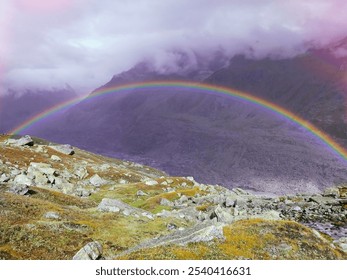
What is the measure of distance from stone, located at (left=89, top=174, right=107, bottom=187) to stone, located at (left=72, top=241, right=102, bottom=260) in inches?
2660

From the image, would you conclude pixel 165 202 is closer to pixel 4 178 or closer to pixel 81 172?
pixel 4 178

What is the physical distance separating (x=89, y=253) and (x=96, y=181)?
70.4 meters

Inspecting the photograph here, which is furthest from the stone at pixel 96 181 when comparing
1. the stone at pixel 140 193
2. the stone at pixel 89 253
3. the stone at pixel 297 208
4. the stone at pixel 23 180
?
the stone at pixel 89 253

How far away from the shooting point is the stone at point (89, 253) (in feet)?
80.7

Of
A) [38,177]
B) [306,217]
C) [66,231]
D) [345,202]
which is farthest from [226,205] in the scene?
[66,231]

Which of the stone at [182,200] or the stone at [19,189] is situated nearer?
the stone at [19,189]

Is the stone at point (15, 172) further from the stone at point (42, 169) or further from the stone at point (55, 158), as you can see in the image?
the stone at point (55, 158)

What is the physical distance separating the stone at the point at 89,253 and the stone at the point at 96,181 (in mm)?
67568

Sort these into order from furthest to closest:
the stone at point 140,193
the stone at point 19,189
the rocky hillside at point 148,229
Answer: the stone at point 140,193
the stone at point 19,189
the rocky hillside at point 148,229

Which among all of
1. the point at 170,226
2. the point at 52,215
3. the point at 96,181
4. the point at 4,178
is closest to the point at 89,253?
the point at 52,215

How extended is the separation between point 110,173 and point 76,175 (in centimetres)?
1436

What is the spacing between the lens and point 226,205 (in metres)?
71.4
